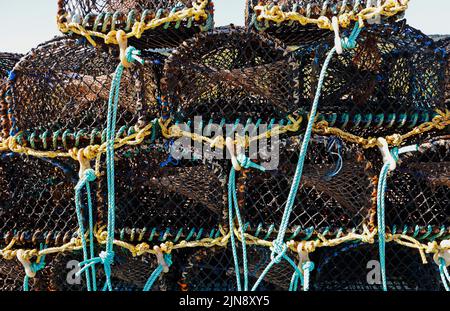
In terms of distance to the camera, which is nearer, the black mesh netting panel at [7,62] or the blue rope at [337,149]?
the blue rope at [337,149]

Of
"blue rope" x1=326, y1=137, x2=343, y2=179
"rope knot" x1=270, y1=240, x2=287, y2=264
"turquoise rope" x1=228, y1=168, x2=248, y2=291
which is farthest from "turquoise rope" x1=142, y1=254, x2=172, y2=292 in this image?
"blue rope" x1=326, y1=137, x2=343, y2=179

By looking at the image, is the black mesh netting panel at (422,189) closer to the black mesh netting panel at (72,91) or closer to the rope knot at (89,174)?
the black mesh netting panel at (72,91)

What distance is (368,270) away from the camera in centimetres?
193

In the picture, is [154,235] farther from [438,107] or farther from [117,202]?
[438,107]

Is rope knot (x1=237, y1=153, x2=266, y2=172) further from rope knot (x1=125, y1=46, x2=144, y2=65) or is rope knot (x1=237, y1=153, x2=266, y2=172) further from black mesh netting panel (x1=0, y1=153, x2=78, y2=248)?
black mesh netting panel (x1=0, y1=153, x2=78, y2=248)

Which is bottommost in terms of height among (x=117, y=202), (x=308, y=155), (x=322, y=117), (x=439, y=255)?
(x=439, y=255)

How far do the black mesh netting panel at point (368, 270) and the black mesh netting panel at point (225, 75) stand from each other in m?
0.61

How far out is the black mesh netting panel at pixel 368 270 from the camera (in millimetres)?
1865

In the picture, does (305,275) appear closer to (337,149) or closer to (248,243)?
(248,243)

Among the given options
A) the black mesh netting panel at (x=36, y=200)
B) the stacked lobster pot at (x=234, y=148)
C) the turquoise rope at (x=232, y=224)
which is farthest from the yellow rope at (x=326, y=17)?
the black mesh netting panel at (x=36, y=200)

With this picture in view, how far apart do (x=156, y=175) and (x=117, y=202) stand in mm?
187

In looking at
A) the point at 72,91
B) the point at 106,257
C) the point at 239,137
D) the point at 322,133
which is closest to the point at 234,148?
the point at 239,137
